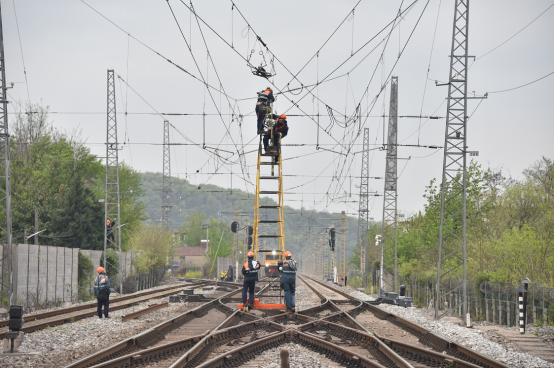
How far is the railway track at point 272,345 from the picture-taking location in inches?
399

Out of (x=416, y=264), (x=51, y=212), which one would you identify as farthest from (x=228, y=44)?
(x=51, y=212)

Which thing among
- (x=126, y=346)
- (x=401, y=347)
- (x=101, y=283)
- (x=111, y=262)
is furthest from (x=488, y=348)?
(x=111, y=262)

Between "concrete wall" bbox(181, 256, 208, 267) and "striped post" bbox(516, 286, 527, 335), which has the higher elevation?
"striped post" bbox(516, 286, 527, 335)

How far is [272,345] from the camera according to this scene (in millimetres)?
12461

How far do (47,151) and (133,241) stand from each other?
12.6 m

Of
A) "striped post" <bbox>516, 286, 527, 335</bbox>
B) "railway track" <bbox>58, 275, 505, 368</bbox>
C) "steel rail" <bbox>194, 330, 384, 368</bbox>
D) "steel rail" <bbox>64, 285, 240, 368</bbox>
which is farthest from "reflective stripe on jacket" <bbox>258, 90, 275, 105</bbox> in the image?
"striped post" <bbox>516, 286, 527, 335</bbox>

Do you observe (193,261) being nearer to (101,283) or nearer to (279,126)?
(101,283)

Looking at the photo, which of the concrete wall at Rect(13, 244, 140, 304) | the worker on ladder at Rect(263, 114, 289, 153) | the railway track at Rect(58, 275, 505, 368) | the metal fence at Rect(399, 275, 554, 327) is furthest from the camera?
the concrete wall at Rect(13, 244, 140, 304)

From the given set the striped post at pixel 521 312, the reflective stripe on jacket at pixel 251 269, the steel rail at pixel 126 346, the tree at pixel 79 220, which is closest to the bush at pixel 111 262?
the tree at pixel 79 220

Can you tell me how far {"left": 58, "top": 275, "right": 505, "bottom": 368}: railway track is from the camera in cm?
1013

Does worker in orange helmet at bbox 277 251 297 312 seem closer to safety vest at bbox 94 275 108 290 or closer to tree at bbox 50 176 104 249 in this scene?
safety vest at bbox 94 275 108 290

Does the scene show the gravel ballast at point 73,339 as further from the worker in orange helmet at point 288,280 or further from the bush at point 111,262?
the bush at point 111,262

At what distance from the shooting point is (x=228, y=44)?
17.6m

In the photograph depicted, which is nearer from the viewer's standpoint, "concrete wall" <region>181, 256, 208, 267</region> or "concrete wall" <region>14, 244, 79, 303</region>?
"concrete wall" <region>14, 244, 79, 303</region>
